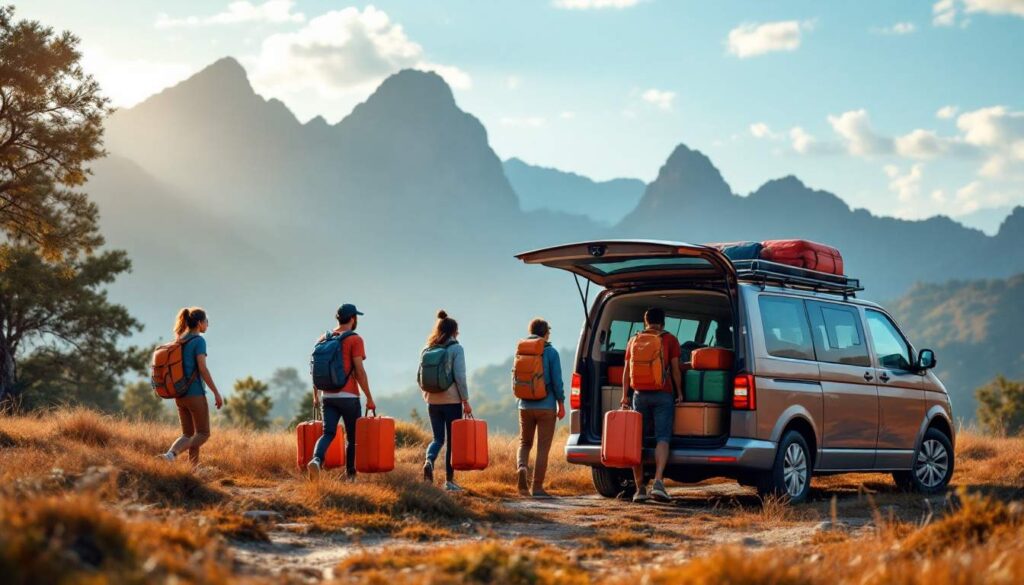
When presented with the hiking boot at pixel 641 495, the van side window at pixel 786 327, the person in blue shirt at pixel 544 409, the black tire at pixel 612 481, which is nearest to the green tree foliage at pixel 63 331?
the person in blue shirt at pixel 544 409

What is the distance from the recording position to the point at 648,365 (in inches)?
378

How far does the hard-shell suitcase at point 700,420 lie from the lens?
382 inches

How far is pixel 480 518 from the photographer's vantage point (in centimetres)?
874

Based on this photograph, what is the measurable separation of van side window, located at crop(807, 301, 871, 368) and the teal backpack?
3.39 m

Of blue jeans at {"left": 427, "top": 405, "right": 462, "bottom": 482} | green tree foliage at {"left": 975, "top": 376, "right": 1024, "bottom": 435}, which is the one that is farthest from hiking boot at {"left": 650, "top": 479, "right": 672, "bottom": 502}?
green tree foliage at {"left": 975, "top": 376, "right": 1024, "bottom": 435}

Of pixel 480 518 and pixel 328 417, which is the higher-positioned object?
pixel 328 417

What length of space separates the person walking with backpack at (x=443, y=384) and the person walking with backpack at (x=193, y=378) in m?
1.99

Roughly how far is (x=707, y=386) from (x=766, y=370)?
54 centimetres

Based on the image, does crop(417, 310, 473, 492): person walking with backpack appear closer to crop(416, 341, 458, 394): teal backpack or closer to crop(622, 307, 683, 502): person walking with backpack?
crop(416, 341, 458, 394): teal backpack

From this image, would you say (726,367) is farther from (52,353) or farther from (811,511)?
(52,353)

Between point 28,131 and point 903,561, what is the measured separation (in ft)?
68.1

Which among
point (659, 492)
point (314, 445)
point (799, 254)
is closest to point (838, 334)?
point (799, 254)

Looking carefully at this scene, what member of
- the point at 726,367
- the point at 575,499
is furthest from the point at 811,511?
the point at 575,499

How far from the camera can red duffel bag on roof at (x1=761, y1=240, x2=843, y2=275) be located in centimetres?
1045
